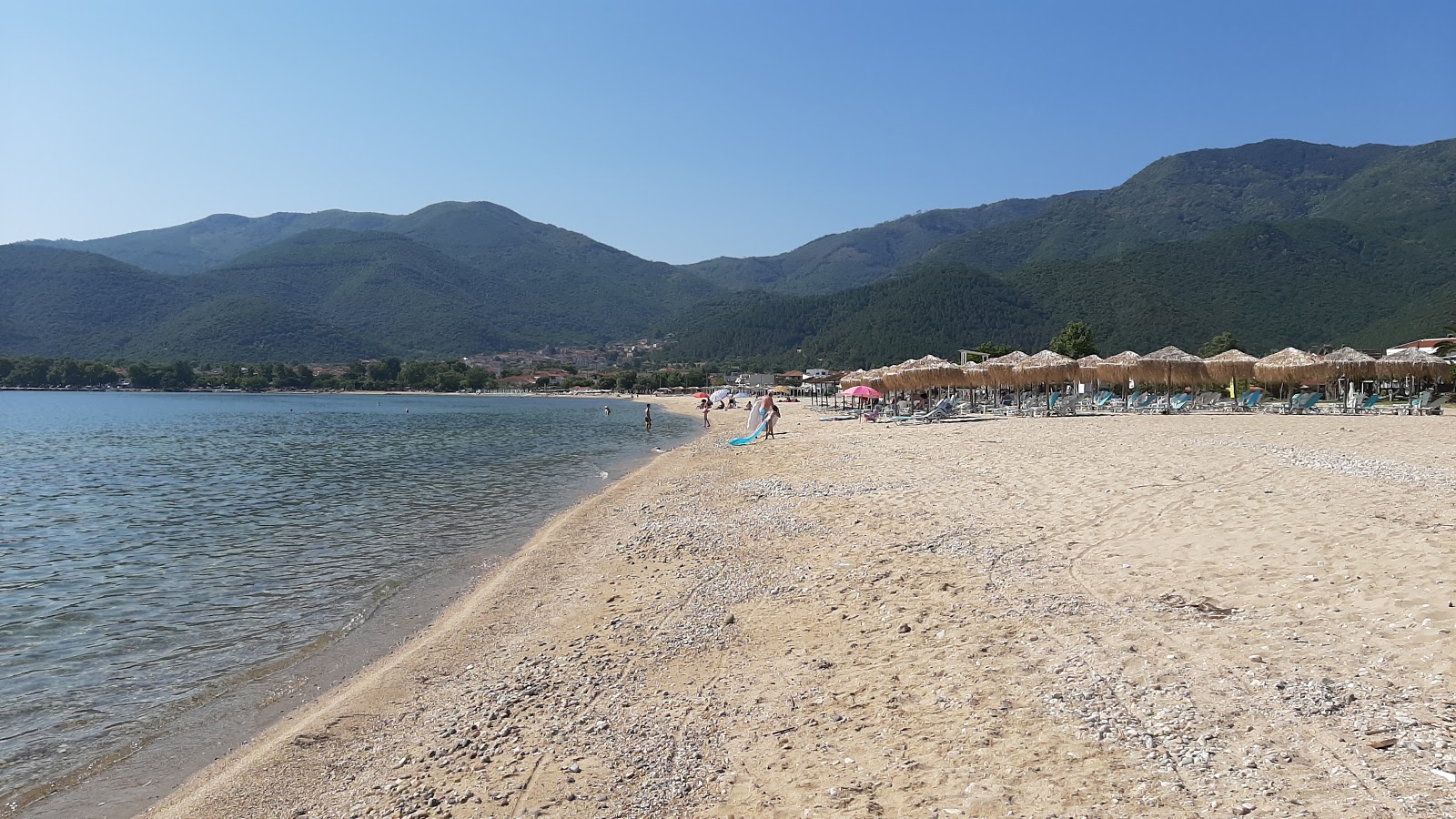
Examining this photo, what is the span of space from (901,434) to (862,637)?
15.6m

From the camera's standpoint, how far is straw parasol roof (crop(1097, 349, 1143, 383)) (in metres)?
26.9

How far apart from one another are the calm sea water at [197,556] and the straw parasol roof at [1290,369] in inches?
835

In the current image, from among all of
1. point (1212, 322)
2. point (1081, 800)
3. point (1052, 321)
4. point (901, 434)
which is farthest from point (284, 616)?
point (1052, 321)


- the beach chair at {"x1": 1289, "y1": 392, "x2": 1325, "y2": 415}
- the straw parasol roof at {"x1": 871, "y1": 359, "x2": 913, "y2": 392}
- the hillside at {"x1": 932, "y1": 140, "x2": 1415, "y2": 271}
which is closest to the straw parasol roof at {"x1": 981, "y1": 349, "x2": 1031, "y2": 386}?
the straw parasol roof at {"x1": 871, "y1": 359, "x2": 913, "y2": 392}

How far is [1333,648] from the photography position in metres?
4.11

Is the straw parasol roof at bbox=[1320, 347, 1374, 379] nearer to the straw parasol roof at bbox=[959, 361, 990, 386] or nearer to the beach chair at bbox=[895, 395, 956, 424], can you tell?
the straw parasol roof at bbox=[959, 361, 990, 386]

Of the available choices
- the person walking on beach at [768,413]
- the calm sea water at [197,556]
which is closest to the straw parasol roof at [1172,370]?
the person walking on beach at [768,413]

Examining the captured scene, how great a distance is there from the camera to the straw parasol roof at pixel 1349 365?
967 inches

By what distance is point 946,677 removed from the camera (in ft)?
14.3

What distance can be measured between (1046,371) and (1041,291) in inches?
3702

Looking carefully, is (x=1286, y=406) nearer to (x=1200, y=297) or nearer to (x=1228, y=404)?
(x=1228, y=404)

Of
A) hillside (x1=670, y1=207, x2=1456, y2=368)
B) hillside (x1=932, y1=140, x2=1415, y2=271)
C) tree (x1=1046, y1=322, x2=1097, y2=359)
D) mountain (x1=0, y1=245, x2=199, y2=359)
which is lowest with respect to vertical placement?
tree (x1=1046, y1=322, x2=1097, y2=359)

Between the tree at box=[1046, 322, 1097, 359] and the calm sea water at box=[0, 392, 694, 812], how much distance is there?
90.4 feet

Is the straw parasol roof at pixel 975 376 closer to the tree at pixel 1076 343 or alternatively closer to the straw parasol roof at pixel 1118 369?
the straw parasol roof at pixel 1118 369
